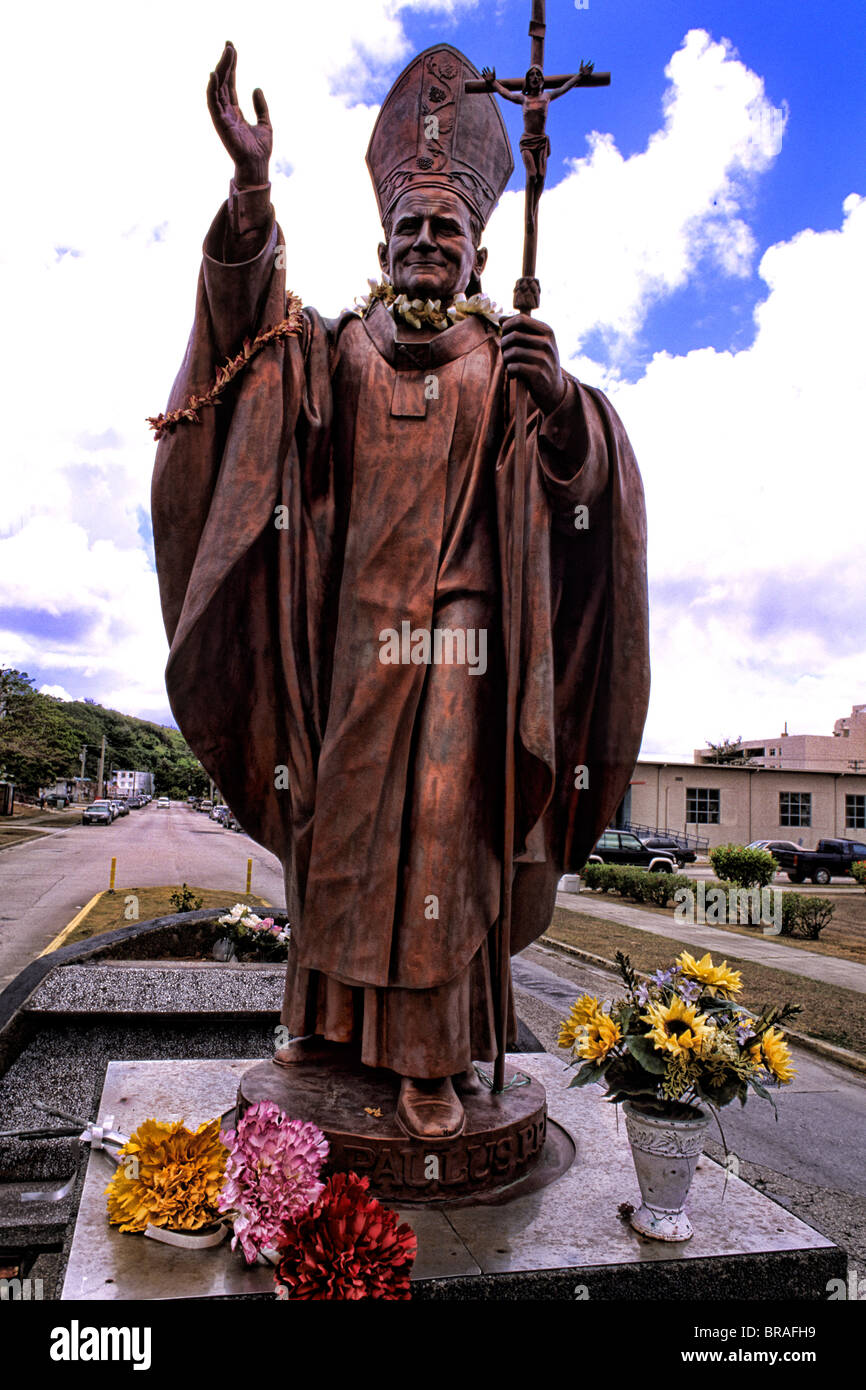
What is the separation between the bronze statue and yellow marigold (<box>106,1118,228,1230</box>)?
2.01 feet

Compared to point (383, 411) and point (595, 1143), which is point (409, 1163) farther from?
point (383, 411)

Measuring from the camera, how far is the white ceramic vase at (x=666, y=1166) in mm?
2682

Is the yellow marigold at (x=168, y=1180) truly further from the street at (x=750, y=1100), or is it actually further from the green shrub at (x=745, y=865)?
the green shrub at (x=745, y=865)

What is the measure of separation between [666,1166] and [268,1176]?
1.11 metres

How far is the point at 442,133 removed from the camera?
3.59 meters

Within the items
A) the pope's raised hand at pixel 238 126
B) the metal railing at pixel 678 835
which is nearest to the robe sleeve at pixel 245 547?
the pope's raised hand at pixel 238 126

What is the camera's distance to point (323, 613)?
137 inches

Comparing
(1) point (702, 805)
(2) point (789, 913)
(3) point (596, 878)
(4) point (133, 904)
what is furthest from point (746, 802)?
(4) point (133, 904)

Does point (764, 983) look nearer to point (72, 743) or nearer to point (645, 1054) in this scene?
point (645, 1054)

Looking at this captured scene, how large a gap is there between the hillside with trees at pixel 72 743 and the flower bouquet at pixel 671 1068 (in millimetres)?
1674
